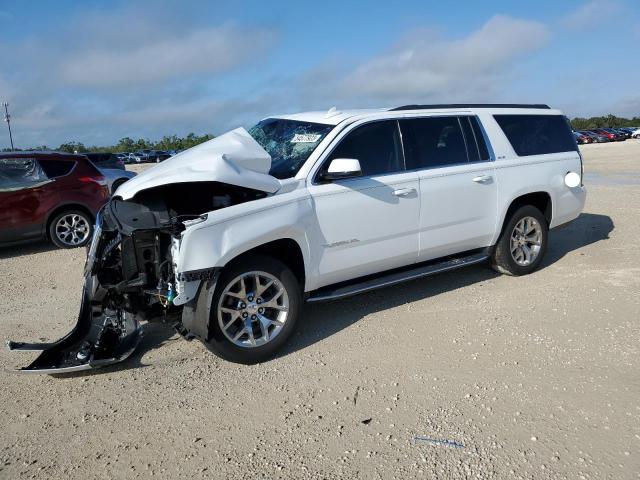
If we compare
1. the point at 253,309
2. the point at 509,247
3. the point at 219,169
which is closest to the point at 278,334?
the point at 253,309

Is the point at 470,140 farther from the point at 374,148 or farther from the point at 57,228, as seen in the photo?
the point at 57,228

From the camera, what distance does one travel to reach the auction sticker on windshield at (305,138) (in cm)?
479

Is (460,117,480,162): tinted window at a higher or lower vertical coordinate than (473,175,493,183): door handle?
higher

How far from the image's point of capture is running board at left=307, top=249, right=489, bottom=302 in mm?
4625

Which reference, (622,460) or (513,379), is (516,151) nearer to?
(513,379)

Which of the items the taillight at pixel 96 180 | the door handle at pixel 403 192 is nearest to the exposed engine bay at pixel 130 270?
the door handle at pixel 403 192

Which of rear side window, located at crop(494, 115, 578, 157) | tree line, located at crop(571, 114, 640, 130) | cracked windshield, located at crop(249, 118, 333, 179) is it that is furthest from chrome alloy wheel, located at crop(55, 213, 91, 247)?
tree line, located at crop(571, 114, 640, 130)

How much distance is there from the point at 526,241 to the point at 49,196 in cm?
719

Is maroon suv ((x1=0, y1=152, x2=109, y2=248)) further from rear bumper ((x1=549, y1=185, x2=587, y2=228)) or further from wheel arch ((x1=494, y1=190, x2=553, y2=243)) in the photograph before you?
rear bumper ((x1=549, y1=185, x2=587, y2=228))

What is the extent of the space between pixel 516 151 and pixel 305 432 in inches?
163

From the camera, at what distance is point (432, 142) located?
5324mm

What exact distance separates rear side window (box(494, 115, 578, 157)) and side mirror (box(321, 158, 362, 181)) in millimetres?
2371

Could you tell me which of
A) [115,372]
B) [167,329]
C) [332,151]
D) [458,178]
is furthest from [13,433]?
[458,178]

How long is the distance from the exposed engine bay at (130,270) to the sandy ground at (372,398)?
0.19m
